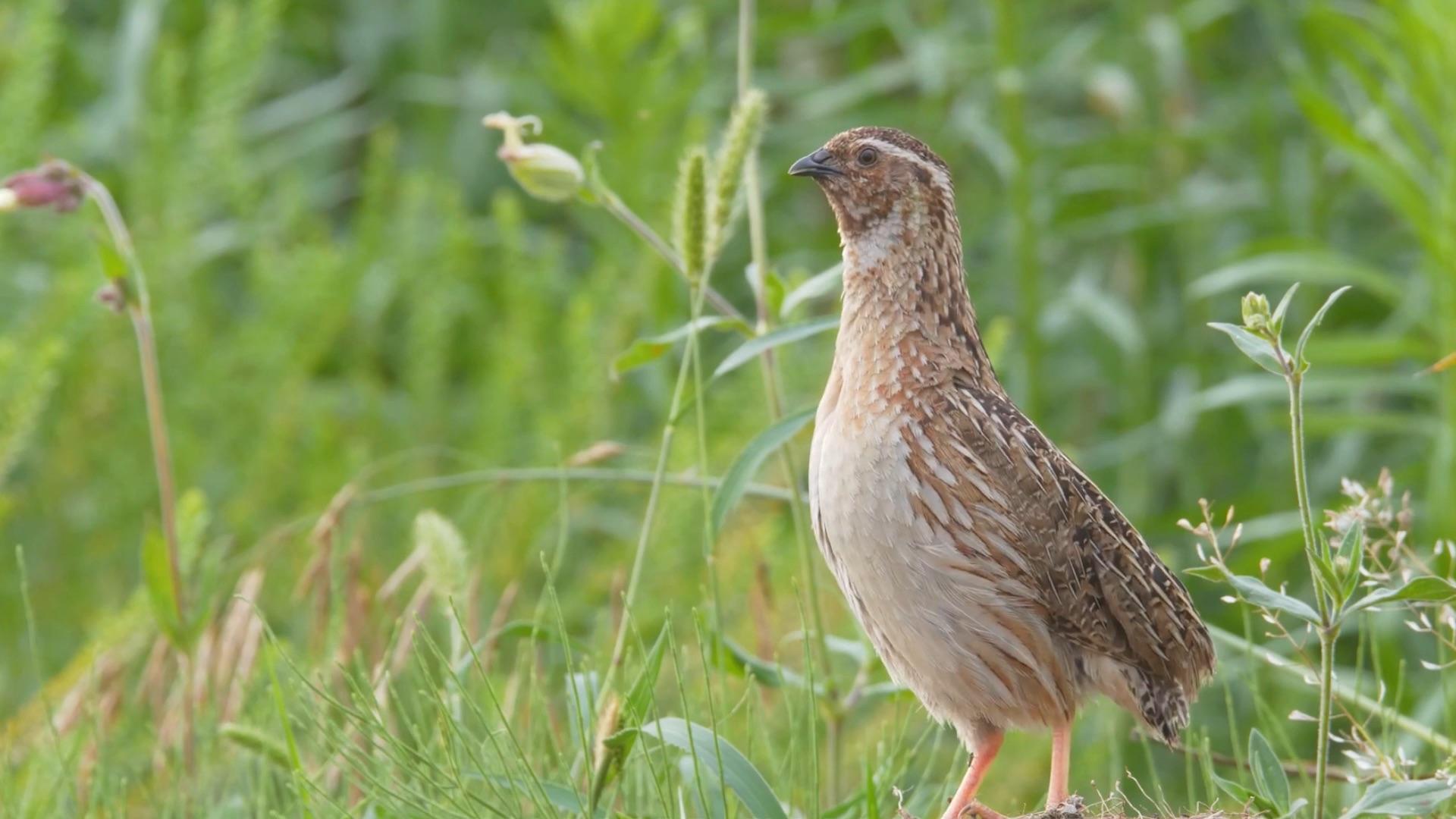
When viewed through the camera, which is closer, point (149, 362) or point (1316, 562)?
point (1316, 562)

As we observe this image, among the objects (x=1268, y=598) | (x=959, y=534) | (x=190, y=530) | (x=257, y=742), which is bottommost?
(x=257, y=742)

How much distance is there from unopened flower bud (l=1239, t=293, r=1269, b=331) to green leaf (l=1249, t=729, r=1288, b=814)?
1.65 ft

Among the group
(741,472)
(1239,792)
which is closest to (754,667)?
(741,472)

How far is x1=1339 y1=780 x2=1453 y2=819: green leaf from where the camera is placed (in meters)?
2.06

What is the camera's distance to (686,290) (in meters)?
5.78

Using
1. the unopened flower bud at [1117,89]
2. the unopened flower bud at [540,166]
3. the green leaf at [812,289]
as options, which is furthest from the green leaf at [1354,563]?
the unopened flower bud at [1117,89]

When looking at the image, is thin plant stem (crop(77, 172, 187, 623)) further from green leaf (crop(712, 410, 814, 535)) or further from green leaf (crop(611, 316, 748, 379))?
green leaf (crop(712, 410, 814, 535))

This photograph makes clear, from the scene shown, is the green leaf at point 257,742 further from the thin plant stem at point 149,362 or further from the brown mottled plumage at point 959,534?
the brown mottled plumage at point 959,534

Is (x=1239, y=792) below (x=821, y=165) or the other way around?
below

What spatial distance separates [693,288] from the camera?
9.34 feet

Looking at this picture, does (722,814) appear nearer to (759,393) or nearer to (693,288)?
(693,288)

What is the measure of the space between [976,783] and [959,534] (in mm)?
366

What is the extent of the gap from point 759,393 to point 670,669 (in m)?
1.20

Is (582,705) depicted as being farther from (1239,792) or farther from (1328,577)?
(1328,577)
